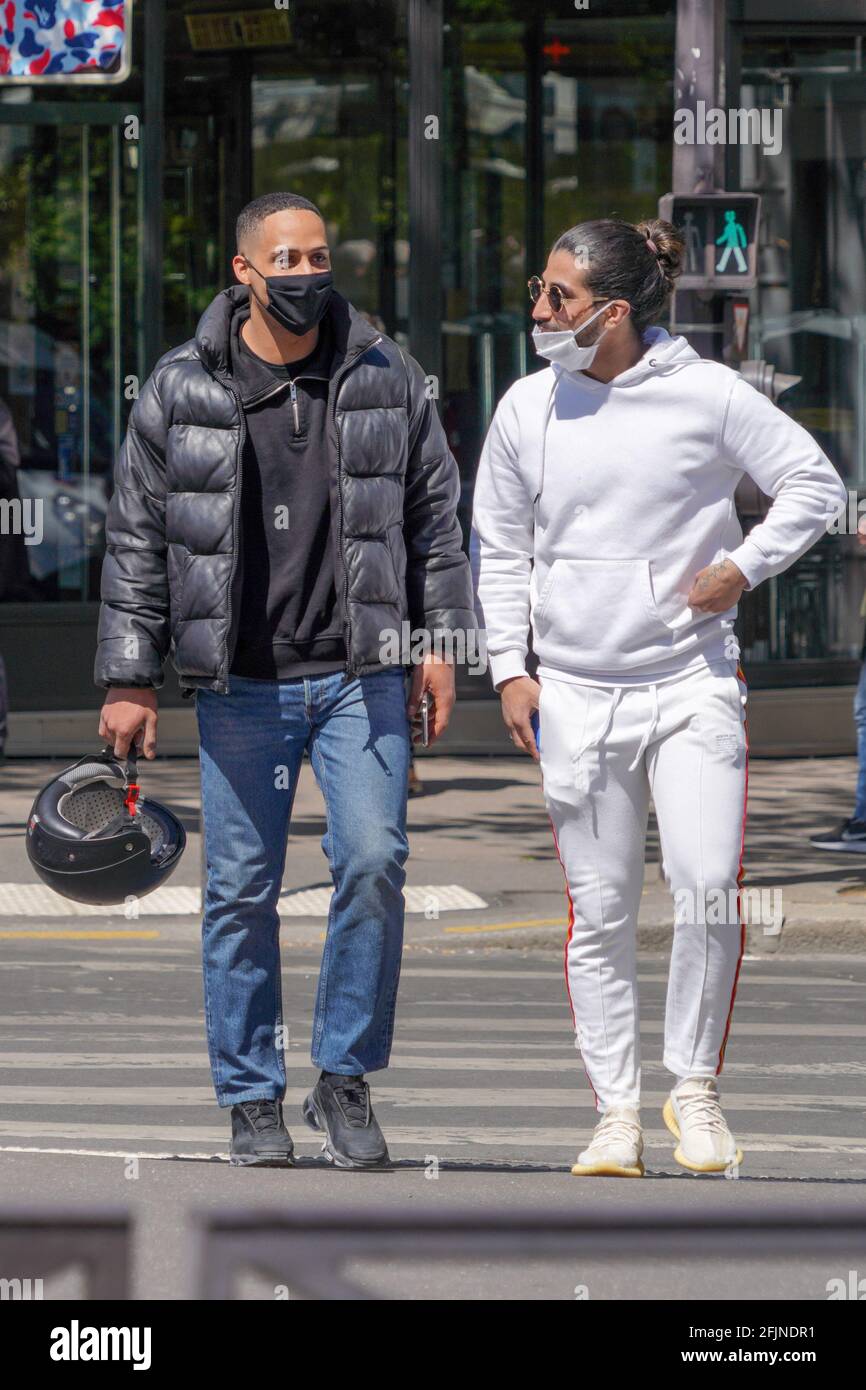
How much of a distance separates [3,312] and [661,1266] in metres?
13.0

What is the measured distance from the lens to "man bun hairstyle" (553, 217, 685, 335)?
4609 millimetres

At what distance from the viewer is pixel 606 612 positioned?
4.56 m

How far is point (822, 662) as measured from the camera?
49.5 ft

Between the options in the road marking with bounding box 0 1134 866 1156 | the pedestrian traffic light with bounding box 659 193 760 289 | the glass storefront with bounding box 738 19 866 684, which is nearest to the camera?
the road marking with bounding box 0 1134 866 1156

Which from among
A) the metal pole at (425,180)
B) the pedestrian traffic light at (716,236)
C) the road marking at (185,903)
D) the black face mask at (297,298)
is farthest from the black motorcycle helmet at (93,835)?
the metal pole at (425,180)

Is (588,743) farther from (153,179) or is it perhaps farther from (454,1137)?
(153,179)

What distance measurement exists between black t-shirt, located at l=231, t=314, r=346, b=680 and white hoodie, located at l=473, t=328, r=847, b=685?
1.29 feet

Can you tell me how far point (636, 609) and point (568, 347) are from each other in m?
0.52

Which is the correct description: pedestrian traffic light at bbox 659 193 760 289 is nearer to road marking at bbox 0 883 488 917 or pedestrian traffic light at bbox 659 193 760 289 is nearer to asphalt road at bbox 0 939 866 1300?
road marking at bbox 0 883 488 917

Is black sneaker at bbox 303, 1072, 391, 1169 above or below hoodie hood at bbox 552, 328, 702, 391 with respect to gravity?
below

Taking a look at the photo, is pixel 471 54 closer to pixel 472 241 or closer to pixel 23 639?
pixel 472 241

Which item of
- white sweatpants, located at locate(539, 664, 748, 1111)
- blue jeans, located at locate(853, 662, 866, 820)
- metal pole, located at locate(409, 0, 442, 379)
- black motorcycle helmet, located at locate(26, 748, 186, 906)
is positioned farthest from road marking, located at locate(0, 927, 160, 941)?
metal pole, located at locate(409, 0, 442, 379)

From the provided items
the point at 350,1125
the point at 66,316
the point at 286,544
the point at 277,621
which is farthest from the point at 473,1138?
the point at 66,316
